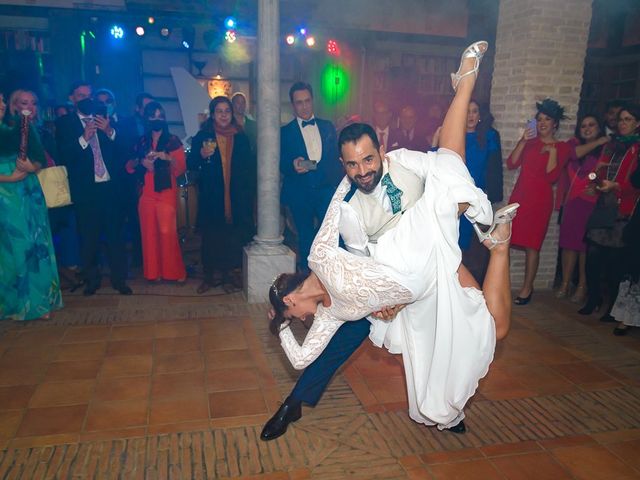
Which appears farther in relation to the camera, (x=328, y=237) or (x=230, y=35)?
(x=230, y=35)

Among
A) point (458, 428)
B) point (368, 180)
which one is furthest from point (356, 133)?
point (458, 428)

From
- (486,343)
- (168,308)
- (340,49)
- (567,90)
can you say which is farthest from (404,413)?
(340,49)

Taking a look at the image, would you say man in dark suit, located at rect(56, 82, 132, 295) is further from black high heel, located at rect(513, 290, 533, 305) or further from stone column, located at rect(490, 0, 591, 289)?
stone column, located at rect(490, 0, 591, 289)

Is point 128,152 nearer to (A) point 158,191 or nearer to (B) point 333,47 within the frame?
(A) point 158,191

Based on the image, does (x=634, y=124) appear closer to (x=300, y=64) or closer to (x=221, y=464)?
(x=221, y=464)

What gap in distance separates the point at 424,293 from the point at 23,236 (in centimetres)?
373

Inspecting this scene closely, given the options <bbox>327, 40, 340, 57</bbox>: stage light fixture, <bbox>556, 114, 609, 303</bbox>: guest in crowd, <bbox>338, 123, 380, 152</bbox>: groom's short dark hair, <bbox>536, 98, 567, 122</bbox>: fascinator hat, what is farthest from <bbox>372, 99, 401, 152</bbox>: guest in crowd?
<bbox>327, 40, 340, 57</bbox>: stage light fixture

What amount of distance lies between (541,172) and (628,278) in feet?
4.47

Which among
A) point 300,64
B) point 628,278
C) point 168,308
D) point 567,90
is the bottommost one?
point 168,308

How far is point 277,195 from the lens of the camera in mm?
5809

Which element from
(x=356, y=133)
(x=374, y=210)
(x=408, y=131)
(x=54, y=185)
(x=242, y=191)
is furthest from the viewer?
(x=408, y=131)

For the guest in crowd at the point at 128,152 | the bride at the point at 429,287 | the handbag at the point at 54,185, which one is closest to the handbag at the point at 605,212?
the bride at the point at 429,287

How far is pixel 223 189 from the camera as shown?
601 cm

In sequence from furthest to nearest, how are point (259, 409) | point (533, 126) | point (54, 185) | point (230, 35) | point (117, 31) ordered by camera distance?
point (117, 31)
point (230, 35)
point (533, 126)
point (54, 185)
point (259, 409)
